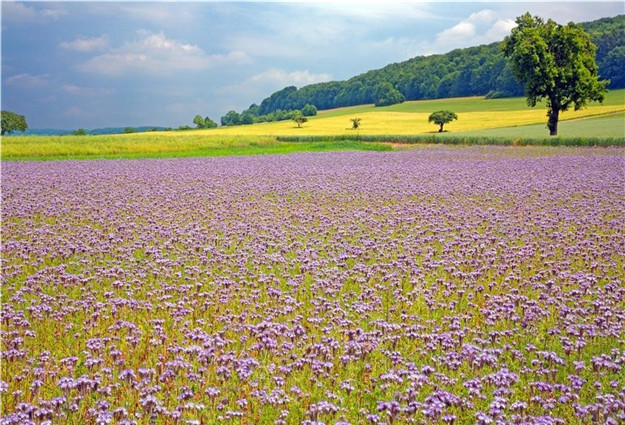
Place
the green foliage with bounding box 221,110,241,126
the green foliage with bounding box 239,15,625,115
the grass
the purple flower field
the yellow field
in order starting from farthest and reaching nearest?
the green foliage with bounding box 221,110,241,126
the green foliage with bounding box 239,15,625,115
the yellow field
the grass
the purple flower field

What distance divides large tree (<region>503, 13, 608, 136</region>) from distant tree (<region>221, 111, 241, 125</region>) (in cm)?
8262

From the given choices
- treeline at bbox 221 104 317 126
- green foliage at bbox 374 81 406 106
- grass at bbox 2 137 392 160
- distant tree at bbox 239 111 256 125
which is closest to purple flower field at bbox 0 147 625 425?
grass at bbox 2 137 392 160

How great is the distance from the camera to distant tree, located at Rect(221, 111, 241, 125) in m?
126

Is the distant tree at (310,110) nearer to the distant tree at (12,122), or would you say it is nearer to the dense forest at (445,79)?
the dense forest at (445,79)

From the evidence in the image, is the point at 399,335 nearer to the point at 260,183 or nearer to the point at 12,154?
the point at 260,183

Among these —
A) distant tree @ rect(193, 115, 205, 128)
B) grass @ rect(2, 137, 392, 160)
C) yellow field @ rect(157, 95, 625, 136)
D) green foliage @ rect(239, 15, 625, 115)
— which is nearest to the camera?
grass @ rect(2, 137, 392, 160)

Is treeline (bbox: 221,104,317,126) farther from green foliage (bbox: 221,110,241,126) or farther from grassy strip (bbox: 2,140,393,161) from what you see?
grassy strip (bbox: 2,140,393,161)

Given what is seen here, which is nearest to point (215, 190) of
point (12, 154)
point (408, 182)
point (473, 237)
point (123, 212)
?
point (123, 212)

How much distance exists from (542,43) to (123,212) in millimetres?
44215

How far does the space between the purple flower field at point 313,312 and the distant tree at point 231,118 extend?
372 ft

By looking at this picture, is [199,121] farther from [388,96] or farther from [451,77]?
[451,77]

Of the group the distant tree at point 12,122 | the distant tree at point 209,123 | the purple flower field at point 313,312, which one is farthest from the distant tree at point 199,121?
the purple flower field at point 313,312

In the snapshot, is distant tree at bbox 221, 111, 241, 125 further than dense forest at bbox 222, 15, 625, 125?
Yes

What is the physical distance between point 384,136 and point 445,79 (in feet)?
207
